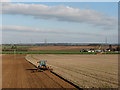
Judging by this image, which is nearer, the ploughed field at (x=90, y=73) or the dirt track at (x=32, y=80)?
the dirt track at (x=32, y=80)

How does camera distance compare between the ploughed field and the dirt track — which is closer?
the dirt track

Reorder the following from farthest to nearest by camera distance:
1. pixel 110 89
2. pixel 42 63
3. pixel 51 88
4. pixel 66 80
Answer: pixel 42 63, pixel 66 80, pixel 51 88, pixel 110 89

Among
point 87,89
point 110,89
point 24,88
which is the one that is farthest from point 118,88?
point 24,88

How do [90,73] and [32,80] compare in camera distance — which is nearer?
[32,80]

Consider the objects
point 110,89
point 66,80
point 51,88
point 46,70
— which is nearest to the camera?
point 110,89

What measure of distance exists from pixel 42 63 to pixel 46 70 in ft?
6.75

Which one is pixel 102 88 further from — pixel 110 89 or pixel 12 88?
pixel 12 88

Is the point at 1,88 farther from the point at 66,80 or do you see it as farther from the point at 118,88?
the point at 118,88

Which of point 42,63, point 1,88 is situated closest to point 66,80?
point 1,88

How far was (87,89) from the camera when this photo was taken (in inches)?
A: 515

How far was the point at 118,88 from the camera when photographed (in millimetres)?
13570

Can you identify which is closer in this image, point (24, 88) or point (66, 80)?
point (24, 88)

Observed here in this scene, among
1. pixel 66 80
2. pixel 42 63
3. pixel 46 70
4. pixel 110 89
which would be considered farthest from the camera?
pixel 42 63

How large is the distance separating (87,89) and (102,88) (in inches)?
43.2
